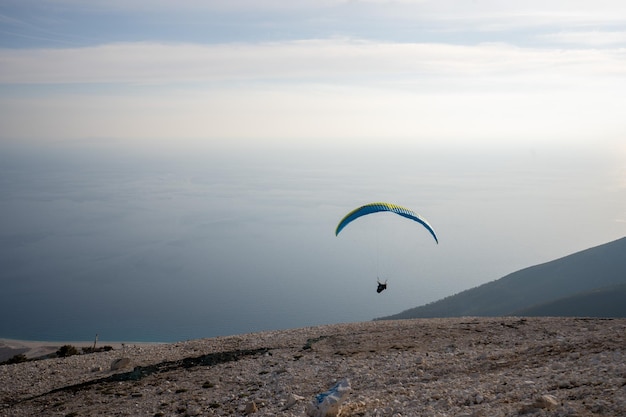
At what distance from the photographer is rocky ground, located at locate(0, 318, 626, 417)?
11492 millimetres

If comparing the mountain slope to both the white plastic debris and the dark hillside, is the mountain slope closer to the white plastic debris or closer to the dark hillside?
the dark hillside

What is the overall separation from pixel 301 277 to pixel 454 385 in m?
116

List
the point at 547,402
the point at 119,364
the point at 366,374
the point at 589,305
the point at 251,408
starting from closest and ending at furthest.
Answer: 1. the point at 547,402
2. the point at 251,408
3. the point at 366,374
4. the point at 119,364
5. the point at 589,305

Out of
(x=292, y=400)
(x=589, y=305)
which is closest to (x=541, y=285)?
(x=589, y=305)

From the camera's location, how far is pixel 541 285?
66.6 meters

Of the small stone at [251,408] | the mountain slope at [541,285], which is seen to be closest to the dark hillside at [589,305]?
the mountain slope at [541,285]

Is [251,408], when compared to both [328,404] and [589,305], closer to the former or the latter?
[328,404]

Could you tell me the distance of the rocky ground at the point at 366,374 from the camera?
37.7ft

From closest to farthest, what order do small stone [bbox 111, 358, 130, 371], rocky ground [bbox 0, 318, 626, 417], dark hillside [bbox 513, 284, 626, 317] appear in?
rocky ground [bbox 0, 318, 626, 417], small stone [bbox 111, 358, 130, 371], dark hillside [bbox 513, 284, 626, 317]

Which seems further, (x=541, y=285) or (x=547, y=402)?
(x=541, y=285)

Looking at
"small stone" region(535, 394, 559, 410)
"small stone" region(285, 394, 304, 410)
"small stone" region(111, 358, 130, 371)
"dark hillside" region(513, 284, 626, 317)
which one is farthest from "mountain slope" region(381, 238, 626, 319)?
"small stone" region(535, 394, 559, 410)

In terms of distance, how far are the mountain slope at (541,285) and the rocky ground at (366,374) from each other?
42.8 meters

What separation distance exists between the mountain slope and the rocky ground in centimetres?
4277

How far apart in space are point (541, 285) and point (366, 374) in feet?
193
